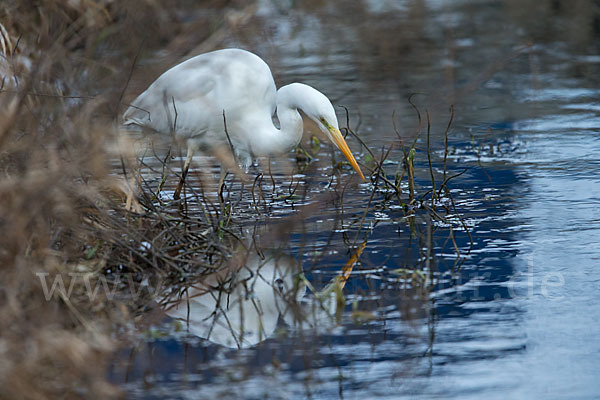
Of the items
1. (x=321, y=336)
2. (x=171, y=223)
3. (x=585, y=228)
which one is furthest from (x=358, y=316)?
(x=585, y=228)

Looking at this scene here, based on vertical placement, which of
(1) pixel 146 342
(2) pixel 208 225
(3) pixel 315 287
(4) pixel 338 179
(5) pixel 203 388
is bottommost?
(5) pixel 203 388

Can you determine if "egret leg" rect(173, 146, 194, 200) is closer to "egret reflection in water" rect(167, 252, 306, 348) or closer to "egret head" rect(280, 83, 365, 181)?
"egret head" rect(280, 83, 365, 181)

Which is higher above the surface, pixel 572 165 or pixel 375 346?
pixel 572 165

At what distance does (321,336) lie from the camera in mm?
3320

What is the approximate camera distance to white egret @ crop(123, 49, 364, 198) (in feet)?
16.7

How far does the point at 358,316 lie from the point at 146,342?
0.83 metres

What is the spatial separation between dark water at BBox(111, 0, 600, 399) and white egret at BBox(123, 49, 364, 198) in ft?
0.82

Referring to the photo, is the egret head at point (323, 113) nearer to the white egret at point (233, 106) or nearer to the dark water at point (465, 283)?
the white egret at point (233, 106)

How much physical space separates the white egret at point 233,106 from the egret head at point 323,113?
59 millimetres

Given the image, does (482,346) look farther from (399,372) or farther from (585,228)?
(585,228)

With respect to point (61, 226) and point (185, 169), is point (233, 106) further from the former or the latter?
point (61, 226)

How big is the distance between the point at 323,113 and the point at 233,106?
2.36ft

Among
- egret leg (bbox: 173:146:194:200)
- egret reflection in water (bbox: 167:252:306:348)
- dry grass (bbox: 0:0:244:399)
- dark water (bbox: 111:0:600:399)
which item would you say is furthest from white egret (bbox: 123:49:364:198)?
dry grass (bbox: 0:0:244:399)

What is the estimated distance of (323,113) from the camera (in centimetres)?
471
